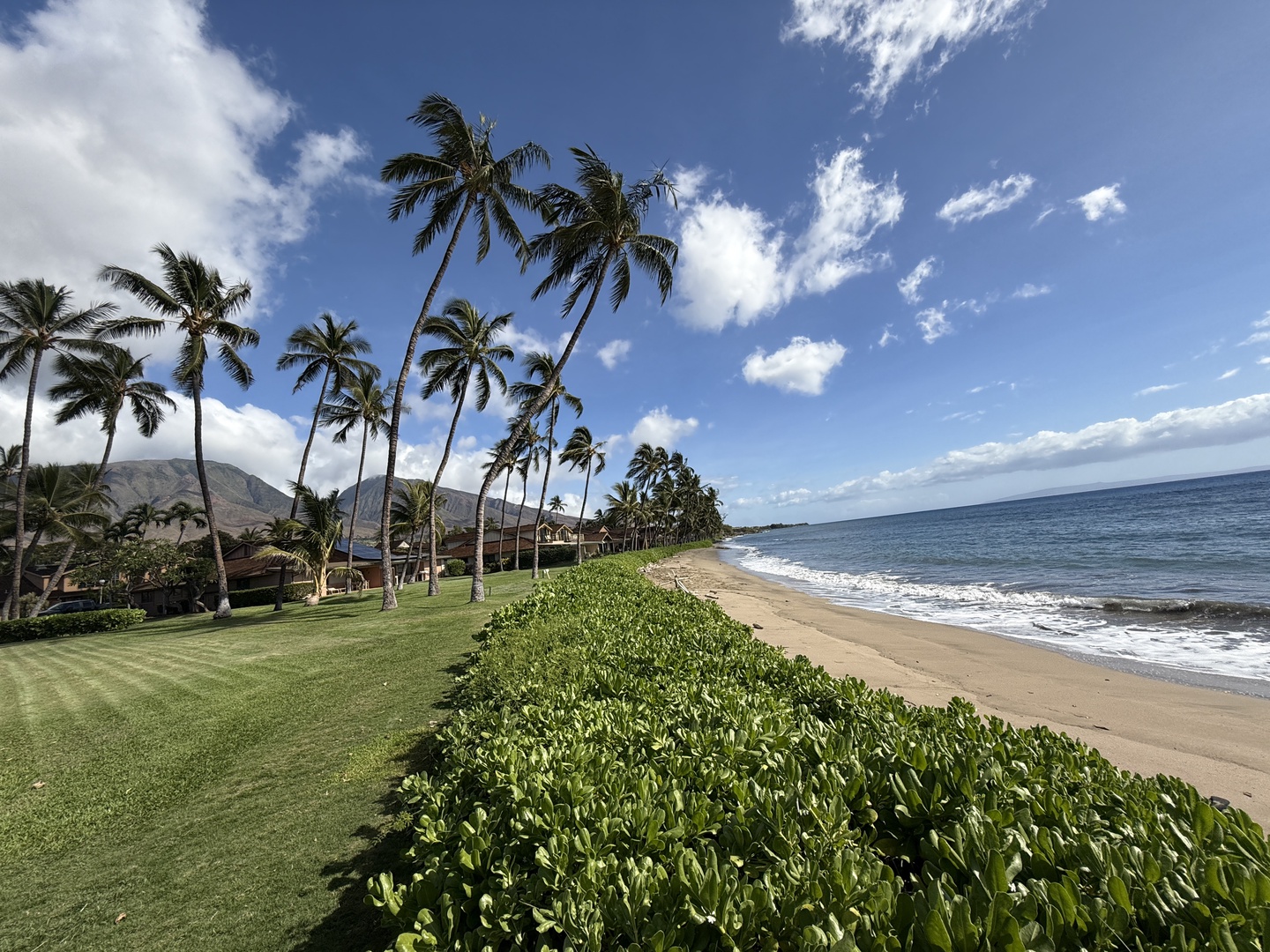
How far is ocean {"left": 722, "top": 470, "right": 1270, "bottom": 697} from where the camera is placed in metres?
9.44

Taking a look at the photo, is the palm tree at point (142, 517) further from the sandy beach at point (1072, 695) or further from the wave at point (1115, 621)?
the wave at point (1115, 621)

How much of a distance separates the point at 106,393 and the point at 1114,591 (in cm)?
4221

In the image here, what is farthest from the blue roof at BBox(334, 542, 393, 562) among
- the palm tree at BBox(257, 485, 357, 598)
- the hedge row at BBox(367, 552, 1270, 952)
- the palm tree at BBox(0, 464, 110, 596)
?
the hedge row at BBox(367, 552, 1270, 952)

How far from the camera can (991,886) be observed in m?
1.46

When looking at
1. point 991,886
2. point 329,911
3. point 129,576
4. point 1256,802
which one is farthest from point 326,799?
point 129,576

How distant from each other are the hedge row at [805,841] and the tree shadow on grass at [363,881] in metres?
0.27

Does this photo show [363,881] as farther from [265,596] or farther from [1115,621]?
[265,596]

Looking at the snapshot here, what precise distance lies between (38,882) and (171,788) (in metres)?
1.37

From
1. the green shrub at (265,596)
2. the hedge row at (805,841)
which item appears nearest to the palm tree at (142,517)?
the green shrub at (265,596)

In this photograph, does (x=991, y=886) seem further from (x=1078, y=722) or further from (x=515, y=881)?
(x=1078, y=722)

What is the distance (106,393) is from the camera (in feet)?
78.9

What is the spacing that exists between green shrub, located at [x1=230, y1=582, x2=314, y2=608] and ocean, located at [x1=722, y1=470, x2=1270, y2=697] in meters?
24.5

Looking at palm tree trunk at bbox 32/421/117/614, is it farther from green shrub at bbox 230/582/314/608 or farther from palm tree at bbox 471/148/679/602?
palm tree at bbox 471/148/679/602

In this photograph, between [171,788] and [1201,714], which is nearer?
[171,788]
